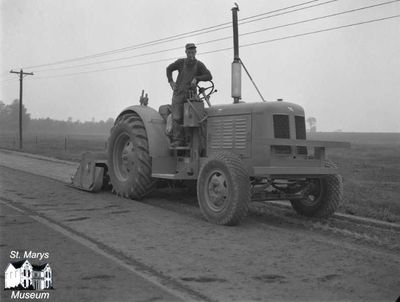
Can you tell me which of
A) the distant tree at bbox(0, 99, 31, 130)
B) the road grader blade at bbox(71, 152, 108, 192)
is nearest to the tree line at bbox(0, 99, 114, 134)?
the distant tree at bbox(0, 99, 31, 130)

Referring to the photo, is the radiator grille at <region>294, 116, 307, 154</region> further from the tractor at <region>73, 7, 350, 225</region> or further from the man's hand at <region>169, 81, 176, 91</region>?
the man's hand at <region>169, 81, 176, 91</region>

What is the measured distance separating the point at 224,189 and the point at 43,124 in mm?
144237

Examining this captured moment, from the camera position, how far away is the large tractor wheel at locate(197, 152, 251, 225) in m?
6.56

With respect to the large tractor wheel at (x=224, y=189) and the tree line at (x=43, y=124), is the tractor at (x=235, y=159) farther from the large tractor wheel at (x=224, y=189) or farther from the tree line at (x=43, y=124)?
the tree line at (x=43, y=124)

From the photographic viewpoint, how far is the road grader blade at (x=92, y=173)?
980cm

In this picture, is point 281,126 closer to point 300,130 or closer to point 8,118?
point 300,130

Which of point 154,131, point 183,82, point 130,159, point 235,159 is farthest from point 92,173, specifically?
point 235,159

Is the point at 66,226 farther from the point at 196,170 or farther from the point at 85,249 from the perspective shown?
the point at 196,170

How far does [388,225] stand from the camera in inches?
273

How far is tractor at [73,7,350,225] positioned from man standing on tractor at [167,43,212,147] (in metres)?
0.15

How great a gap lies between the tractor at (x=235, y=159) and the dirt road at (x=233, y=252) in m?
0.45

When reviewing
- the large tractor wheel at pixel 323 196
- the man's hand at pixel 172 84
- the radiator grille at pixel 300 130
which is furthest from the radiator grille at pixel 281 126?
the man's hand at pixel 172 84

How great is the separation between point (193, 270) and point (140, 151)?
15.0 ft

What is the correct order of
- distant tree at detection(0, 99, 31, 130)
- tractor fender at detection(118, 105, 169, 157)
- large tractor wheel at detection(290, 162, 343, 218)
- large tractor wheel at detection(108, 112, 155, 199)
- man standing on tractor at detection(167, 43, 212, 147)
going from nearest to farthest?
1. large tractor wheel at detection(290, 162, 343, 218)
2. man standing on tractor at detection(167, 43, 212, 147)
3. tractor fender at detection(118, 105, 169, 157)
4. large tractor wheel at detection(108, 112, 155, 199)
5. distant tree at detection(0, 99, 31, 130)
